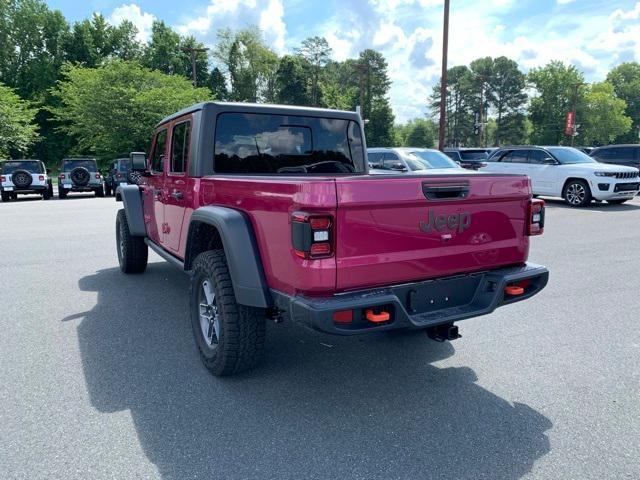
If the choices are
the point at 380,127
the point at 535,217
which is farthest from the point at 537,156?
the point at 380,127

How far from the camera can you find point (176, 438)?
2666 millimetres

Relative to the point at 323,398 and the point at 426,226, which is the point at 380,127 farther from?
the point at 323,398

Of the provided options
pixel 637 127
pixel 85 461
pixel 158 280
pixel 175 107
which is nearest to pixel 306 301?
pixel 85 461

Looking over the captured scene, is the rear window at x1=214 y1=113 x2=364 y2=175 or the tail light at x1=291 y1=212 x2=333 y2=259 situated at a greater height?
the rear window at x1=214 y1=113 x2=364 y2=175

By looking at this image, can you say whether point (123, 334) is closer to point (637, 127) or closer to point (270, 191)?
point (270, 191)

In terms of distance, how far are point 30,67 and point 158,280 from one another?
59.3 meters

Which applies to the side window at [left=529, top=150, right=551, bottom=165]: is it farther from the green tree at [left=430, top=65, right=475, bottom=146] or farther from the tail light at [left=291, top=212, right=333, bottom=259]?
the green tree at [left=430, top=65, right=475, bottom=146]

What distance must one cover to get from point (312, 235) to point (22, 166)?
21688mm

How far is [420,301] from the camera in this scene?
2.95m

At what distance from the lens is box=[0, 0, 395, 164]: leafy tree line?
3331cm

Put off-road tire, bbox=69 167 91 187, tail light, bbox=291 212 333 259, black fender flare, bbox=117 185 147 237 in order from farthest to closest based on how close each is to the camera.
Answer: off-road tire, bbox=69 167 91 187, black fender flare, bbox=117 185 147 237, tail light, bbox=291 212 333 259

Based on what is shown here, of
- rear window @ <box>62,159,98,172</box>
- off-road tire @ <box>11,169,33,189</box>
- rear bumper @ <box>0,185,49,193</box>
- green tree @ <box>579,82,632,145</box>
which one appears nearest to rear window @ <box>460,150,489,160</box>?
rear window @ <box>62,159,98,172</box>

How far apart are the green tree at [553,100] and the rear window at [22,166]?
7394 centimetres

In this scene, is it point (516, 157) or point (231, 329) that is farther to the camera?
point (516, 157)
